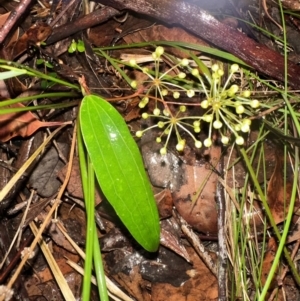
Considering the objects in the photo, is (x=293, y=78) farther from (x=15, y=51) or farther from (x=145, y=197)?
(x=15, y=51)

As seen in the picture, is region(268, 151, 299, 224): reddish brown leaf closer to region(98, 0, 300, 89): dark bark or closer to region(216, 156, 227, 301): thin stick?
region(216, 156, 227, 301): thin stick

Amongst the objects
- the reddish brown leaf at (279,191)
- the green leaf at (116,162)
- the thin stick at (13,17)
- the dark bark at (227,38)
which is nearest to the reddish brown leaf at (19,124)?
the thin stick at (13,17)

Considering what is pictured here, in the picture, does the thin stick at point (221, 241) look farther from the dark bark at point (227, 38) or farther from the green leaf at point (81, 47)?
the green leaf at point (81, 47)

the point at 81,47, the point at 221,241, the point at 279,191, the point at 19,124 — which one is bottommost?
the point at 221,241

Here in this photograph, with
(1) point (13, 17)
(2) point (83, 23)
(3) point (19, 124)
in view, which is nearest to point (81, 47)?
(2) point (83, 23)

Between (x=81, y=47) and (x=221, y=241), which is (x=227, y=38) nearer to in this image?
(x=81, y=47)
